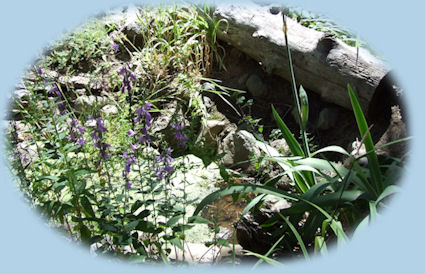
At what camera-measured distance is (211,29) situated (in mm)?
4465

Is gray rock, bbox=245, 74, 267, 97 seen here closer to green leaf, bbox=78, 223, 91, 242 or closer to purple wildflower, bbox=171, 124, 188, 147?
purple wildflower, bbox=171, 124, 188, 147

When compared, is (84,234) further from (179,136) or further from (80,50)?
(80,50)

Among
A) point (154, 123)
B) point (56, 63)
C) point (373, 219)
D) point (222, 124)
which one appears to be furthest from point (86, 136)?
point (373, 219)

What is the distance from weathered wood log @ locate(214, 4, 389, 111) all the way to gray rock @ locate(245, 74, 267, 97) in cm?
20

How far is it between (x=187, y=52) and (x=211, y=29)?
1.21ft

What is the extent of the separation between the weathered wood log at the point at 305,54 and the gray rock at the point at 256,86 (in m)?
0.20

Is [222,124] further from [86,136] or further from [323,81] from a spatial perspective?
[86,136]

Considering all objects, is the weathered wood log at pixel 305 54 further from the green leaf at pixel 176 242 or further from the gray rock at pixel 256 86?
the green leaf at pixel 176 242

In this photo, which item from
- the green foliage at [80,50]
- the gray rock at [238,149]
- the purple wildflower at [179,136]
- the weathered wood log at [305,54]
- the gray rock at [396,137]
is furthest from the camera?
the green foliage at [80,50]

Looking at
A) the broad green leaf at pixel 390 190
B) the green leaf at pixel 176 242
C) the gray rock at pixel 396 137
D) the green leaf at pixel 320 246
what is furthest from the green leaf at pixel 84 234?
the gray rock at pixel 396 137

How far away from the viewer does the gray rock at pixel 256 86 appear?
4.21 metres

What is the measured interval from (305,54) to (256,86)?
618 millimetres

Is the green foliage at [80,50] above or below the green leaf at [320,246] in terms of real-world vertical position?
below

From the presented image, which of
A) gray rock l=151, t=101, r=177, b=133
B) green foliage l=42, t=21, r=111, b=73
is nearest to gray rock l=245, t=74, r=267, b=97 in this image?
gray rock l=151, t=101, r=177, b=133
